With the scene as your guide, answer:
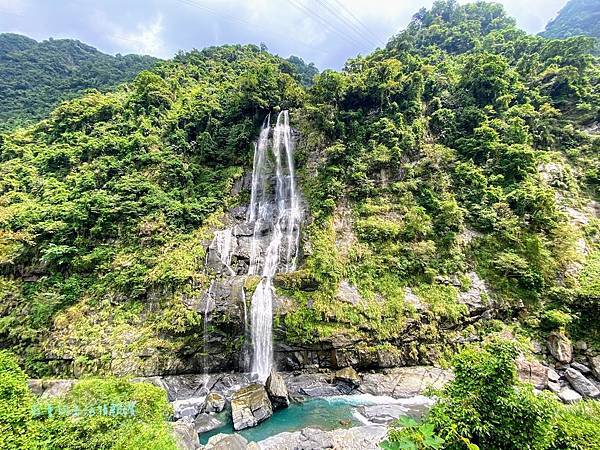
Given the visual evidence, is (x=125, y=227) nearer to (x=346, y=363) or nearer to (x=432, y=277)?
(x=346, y=363)

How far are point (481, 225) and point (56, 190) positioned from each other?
2645 centimetres

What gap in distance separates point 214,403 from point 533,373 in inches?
508

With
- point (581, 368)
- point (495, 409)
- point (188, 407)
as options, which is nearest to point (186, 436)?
point (188, 407)

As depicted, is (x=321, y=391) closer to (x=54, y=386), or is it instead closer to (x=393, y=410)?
(x=393, y=410)

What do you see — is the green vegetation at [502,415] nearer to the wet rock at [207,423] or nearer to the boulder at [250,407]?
the boulder at [250,407]

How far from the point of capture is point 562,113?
22.4m

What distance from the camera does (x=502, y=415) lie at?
5078mm

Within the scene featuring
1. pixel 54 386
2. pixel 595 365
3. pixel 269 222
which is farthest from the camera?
pixel 269 222

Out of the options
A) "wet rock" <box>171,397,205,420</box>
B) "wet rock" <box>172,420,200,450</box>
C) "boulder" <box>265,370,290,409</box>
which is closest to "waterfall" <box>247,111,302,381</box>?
"boulder" <box>265,370,290,409</box>

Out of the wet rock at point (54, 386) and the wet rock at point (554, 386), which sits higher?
the wet rock at point (54, 386)

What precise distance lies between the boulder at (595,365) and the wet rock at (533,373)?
205cm

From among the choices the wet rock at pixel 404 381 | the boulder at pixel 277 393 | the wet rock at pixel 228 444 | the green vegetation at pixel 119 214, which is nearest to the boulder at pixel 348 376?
the wet rock at pixel 404 381

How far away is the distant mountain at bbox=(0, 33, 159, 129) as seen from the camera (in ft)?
113

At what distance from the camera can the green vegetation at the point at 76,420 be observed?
16.7ft
